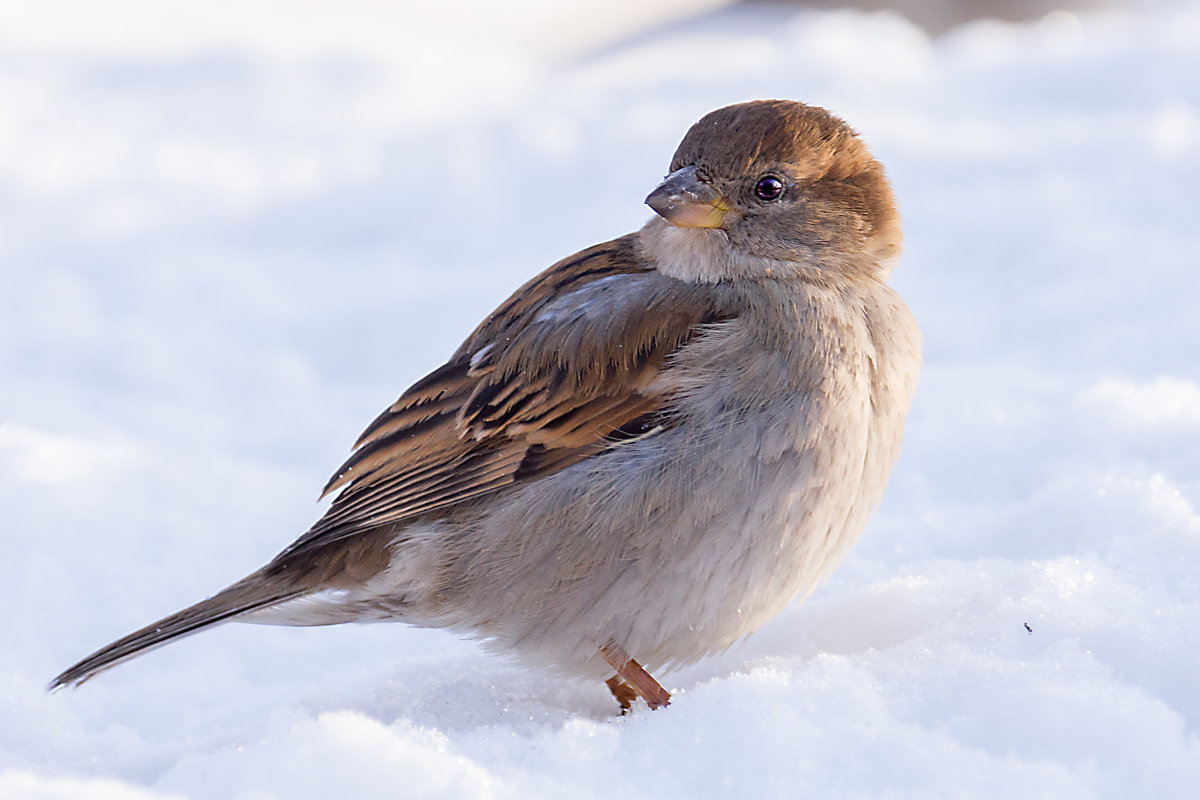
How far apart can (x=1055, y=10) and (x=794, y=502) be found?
6.59 metres

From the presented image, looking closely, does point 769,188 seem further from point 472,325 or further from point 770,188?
point 472,325

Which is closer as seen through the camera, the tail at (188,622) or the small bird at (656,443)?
the small bird at (656,443)

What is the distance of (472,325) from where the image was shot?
Result: 16.5 ft

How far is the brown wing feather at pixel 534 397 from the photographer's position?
2.71 metres

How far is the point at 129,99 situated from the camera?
6.79 m

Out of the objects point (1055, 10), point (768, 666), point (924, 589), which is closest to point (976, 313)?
point (924, 589)

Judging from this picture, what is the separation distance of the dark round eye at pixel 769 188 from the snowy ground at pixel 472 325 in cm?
100

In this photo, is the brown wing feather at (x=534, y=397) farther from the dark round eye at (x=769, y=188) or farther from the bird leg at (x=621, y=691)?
the bird leg at (x=621, y=691)

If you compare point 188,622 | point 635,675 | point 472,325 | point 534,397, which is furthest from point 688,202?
point 472,325

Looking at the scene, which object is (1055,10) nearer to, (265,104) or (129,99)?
(265,104)

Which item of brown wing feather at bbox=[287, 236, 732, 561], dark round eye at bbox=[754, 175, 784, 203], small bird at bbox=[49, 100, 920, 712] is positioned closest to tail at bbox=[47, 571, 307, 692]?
small bird at bbox=[49, 100, 920, 712]

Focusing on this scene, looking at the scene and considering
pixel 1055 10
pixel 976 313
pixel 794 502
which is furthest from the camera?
pixel 1055 10

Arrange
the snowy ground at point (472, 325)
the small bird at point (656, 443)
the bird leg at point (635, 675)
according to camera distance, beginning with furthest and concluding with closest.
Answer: the bird leg at point (635, 675)
the small bird at point (656, 443)
the snowy ground at point (472, 325)

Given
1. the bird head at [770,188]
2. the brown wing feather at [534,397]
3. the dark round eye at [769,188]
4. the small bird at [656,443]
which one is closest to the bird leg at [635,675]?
the small bird at [656,443]
